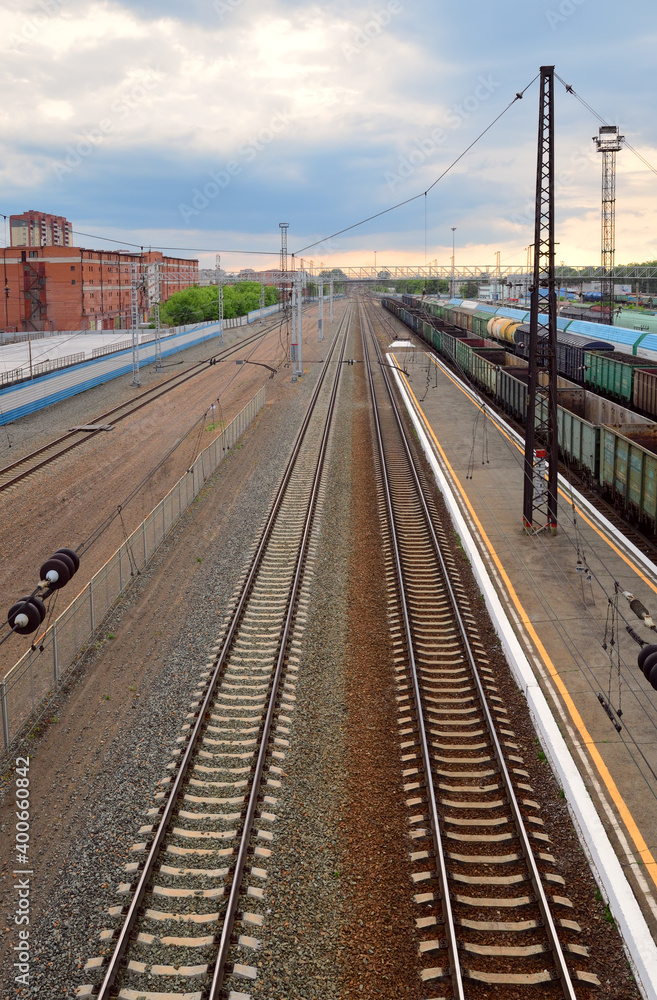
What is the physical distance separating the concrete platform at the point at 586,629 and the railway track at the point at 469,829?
92cm

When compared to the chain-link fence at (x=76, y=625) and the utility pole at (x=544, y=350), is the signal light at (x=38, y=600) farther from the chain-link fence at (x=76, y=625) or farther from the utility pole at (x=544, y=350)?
the utility pole at (x=544, y=350)

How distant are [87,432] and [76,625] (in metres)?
24.4

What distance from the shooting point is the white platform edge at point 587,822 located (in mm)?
7898

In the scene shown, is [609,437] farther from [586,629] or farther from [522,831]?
[522,831]

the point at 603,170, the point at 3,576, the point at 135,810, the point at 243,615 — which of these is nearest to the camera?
the point at 135,810

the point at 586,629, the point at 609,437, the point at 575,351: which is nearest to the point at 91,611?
the point at 586,629

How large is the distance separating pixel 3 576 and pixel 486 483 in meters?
15.0

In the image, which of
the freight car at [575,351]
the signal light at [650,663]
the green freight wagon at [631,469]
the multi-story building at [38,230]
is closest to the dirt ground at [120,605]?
the signal light at [650,663]

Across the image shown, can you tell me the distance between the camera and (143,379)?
5697 cm

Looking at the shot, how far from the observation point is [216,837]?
9.86 meters

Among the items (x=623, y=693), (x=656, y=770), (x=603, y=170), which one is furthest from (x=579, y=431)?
(x=603, y=170)

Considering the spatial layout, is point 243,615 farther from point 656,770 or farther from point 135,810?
point 656,770

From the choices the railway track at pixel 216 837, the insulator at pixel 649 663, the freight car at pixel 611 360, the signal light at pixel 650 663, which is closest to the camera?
the railway track at pixel 216 837

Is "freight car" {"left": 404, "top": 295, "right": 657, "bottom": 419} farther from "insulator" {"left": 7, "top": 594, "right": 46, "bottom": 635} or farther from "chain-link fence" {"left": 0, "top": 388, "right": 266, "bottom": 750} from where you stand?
"insulator" {"left": 7, "top": 594, "right": 46, "bottom": 635}
